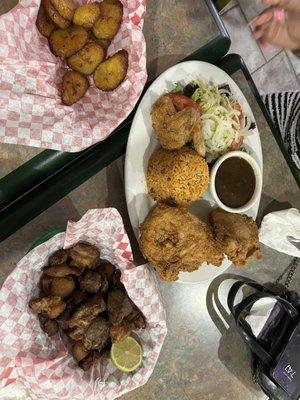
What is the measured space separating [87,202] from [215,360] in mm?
1187

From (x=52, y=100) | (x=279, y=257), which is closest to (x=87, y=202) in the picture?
(x=52, y=100)

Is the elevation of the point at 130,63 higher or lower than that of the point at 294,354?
higher

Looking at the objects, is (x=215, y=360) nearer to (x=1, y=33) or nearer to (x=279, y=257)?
(x=279, y=257)

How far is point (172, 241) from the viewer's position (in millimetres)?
2123

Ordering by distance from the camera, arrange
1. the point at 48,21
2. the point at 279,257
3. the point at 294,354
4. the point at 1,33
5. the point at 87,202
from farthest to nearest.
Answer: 1. the point at 279,257
2. the point at 294,354
3. the point at 87,202
4. the point at 48,21
5. the point at 1,33

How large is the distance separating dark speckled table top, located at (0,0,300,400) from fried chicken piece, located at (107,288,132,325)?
1.24 feet

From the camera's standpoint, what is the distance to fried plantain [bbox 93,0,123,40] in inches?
80.9

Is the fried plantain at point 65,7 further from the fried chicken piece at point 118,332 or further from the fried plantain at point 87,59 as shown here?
the fried chicken piece at point 118,332

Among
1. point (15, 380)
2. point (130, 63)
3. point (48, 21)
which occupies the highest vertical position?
point (48, 21)

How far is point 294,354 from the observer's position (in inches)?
98.0

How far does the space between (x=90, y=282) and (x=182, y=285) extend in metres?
0.61

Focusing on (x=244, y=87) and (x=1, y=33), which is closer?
(x=1, y=33)

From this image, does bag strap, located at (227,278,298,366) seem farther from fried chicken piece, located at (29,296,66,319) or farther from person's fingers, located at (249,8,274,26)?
person's fingers, located at (249,8,274,26)

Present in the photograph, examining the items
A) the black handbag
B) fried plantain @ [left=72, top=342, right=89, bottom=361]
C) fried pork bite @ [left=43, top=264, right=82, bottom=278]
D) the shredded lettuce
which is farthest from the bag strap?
fried pork bite @ [left=43, top=264, right=82, bottom=278]
